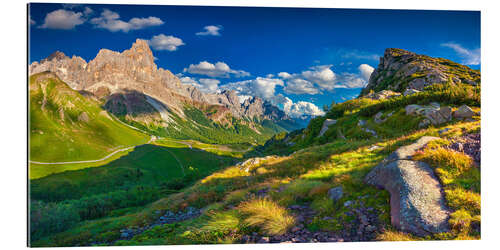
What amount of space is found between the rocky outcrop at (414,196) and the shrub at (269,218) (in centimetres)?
271

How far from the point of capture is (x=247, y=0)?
399 inches

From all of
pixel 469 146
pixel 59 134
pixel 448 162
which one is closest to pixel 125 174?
pixel 59 134

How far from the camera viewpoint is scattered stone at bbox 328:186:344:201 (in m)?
6.68

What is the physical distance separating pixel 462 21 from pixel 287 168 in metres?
12.1

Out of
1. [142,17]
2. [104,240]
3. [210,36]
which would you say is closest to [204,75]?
[210,36]

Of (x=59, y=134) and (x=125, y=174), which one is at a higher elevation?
(x=59, y=134)

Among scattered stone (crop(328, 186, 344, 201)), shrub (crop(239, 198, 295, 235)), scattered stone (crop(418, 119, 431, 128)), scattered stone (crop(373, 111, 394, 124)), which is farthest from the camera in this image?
scattered stone (crop(373, 111, 394, 124))

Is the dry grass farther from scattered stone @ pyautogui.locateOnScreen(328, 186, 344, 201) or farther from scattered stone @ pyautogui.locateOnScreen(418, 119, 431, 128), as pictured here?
scattered stone @ pyautogui.locateOnScreen(418, 119, 431, 128)

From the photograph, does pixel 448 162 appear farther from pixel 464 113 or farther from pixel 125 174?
pixel 125 174

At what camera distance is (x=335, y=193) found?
6.97 metres

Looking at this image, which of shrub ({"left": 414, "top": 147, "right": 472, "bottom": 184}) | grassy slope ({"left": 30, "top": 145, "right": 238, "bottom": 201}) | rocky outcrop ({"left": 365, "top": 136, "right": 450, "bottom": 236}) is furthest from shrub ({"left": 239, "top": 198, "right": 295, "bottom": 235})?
grassy slope ({"left": 30, "top": 145, "right": 238, "bottom": 201})

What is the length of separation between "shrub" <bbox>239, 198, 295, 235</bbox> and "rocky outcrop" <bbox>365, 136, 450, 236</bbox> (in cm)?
271

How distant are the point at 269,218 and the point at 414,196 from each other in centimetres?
389
